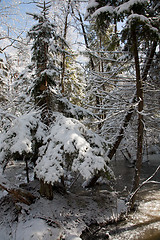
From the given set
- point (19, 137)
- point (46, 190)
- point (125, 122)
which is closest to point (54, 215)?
point (46, 190)

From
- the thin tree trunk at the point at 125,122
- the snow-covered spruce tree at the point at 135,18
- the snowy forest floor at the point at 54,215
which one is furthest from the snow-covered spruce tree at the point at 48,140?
the thin tree trunk at the point at 125,122

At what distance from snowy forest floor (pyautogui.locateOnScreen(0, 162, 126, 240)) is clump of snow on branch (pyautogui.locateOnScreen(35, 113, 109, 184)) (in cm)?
134

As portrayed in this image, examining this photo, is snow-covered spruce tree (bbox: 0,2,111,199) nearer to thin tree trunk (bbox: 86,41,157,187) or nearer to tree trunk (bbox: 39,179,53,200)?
tree trunk (bbox: 39,179,53,200)

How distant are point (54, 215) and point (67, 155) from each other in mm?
2176

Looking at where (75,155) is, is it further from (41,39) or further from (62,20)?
(62,20)

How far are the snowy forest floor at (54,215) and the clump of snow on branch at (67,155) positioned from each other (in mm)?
1336

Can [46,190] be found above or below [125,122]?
below

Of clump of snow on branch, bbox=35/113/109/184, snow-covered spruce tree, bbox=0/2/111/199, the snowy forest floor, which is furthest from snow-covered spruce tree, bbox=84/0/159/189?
clump of snow on branch, bbox=35/113/109/184

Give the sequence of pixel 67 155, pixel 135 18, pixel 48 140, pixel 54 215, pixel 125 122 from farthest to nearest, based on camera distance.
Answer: pixel 125 122 → pixel 48 140 → pixel 54 215 → pixel 67 155 → pixel 135 18

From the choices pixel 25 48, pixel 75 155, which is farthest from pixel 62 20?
pixel 75 155

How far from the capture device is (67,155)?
4.41 m

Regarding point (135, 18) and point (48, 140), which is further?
point (48, 140)

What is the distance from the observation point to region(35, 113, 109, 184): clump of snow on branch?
4059 mm

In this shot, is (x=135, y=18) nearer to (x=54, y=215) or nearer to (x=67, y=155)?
(x=67, y=155)
